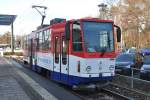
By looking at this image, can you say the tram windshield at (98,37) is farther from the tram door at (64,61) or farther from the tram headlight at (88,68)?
the tram door at (64,61)

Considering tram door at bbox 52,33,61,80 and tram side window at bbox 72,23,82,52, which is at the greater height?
tram side window at bbox 72,23,82,52

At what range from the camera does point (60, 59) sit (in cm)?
1966

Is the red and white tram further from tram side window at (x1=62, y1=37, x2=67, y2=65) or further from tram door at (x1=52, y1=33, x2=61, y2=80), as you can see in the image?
tram door at (x1=52, y1=33, x2=61, y2=80)

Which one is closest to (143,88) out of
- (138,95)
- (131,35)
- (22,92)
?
(138,95)

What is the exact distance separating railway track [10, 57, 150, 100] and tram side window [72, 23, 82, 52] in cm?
205

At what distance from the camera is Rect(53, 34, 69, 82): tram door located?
18.8m

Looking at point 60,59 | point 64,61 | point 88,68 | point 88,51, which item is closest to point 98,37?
point 88,51

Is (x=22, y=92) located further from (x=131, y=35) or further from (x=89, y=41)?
(x=131, y=35)

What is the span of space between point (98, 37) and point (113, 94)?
251 centimetres

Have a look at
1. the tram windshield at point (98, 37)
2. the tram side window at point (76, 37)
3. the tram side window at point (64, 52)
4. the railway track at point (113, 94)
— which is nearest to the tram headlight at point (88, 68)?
the tram windshield at point (98, 37)

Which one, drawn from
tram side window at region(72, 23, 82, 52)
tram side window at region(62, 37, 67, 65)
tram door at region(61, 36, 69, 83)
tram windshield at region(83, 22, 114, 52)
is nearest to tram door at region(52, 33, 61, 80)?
tram door at region(61, 36, 69, 83)

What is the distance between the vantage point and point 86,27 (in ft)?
58.4

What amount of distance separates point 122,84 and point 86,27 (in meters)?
4.06

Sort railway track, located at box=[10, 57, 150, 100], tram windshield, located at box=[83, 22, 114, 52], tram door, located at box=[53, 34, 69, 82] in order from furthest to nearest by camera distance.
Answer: tram door, located at box=[53, 34, 69, 82] < tram windshield, located at box=[83, 22, 114, 52] < railway track, located at box=[10, 57, 150, 100]
